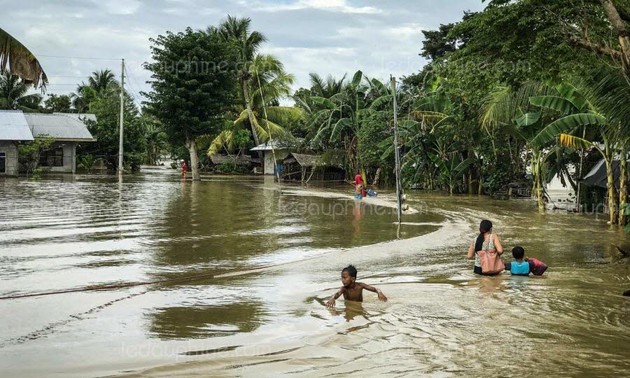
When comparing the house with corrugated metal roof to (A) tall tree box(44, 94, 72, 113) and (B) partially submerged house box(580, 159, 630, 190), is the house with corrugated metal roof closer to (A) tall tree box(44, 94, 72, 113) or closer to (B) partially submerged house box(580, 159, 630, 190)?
(A) tall tree box(44, 94, 72, 113)

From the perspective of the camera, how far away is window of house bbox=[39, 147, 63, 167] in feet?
154

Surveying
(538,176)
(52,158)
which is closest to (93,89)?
(52,158)

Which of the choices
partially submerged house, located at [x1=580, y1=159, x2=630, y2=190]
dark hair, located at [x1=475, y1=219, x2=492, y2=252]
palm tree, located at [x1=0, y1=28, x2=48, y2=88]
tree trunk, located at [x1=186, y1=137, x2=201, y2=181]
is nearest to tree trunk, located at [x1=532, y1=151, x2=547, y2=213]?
partially submerged house, located at [x1=580, y1=159, x2=630, y2=190]

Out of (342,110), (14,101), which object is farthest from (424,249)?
(14,101)

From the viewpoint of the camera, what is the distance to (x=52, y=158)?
47.4 m

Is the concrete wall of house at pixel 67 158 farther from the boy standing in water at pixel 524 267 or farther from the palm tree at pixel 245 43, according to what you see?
the boy standing in water at pixel 524 267

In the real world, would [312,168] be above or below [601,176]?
above

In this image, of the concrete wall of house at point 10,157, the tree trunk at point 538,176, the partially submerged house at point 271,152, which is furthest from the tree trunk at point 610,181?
the concrete wall of house at point 10,157

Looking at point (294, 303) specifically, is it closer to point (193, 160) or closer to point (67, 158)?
point (193, 160)

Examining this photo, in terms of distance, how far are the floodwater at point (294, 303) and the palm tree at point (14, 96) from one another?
142ft

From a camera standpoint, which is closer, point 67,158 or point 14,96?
point 67,158

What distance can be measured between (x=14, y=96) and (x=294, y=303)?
187 feet

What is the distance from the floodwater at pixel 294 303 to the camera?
6.00m

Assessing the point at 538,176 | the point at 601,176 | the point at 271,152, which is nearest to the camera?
the point at 601,176
